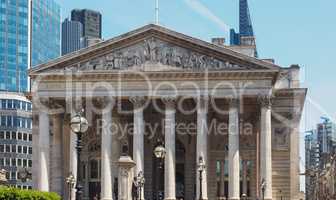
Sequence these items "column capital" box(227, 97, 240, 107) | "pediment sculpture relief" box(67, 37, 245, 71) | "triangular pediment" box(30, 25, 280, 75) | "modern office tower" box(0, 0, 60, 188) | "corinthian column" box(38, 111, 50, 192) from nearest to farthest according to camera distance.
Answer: "column capital" box(227, 97, 240, 107), "triangular pediment" box(30, 25, 280, 75), "pediment sculpture relief" box(67, 37, 245, 71), "corinthian column" box(38, 111, 50, 192), "modern office tower" box(0, 0, 60, 188)

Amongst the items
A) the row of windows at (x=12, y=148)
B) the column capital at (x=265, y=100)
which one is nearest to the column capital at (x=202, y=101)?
the column capital at (x=265, y=100)

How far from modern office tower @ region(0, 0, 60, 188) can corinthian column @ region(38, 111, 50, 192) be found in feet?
189

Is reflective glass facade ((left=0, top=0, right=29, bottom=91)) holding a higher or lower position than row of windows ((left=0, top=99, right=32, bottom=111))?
higher

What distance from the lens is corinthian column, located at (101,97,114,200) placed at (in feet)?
299

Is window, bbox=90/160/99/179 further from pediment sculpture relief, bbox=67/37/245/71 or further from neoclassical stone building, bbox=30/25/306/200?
pediment sculpture relief, bbox=67/37/245/71

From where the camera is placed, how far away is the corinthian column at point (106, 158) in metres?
91.0

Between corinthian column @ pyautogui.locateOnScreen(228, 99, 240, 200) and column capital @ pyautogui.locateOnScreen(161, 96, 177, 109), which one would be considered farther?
column capital @ pyautogui.locateOnScreen(161, 96, 177, 109)

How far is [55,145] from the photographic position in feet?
316

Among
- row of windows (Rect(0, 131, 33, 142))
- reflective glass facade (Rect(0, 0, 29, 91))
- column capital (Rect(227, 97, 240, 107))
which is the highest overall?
reflective glass facade (Rect(0, 0, 29, 91))

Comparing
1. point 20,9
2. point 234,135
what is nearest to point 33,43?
point 20,9

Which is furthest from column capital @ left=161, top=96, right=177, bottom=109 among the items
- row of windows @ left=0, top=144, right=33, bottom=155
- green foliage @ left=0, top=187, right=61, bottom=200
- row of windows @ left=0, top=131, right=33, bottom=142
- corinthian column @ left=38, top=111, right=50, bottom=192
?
row of windows @ left=0, top=144, right=33, bottom=155

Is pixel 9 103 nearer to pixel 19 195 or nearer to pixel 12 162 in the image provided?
pixel 12 162

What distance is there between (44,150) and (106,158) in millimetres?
A: 6719

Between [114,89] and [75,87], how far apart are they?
13.4ft
